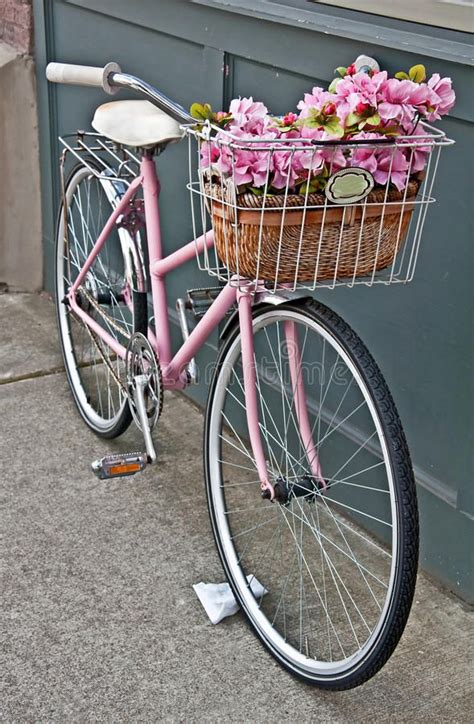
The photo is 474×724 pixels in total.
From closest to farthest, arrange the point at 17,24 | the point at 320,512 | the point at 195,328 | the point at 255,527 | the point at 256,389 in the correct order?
the point at 256,389 < the point at 195,328 < the point at 255,527 < the point at 320,512 < the point at 17,24

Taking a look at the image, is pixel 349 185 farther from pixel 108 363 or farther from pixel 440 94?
pixel 108 363

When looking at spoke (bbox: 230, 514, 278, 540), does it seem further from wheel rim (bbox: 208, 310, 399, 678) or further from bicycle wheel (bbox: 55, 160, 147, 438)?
bicycle wheel (bbox: 55, 160, 147, 438)

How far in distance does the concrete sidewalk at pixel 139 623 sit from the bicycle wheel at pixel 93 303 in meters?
0.22

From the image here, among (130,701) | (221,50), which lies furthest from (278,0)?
(130,701)

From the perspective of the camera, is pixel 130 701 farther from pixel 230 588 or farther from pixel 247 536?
pixel 247 536

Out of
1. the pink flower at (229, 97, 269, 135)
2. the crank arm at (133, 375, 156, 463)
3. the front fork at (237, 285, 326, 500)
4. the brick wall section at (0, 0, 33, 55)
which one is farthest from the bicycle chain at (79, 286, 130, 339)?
the brick wall section at (0, 0, 33, 55)

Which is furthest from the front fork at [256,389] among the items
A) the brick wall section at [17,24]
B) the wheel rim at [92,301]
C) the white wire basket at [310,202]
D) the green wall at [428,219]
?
the brick wall section at [17,24]

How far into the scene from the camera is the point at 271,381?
11.4ft

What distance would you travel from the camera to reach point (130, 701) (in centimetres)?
251

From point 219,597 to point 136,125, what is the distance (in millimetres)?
1390

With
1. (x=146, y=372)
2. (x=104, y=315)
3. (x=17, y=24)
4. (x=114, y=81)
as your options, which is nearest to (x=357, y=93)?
(x=114, y=81)

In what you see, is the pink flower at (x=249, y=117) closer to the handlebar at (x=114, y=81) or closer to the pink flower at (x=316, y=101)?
the pink flower at (x=316, y=101)

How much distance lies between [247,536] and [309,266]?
133 centimetres

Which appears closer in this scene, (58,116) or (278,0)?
(278,0)
